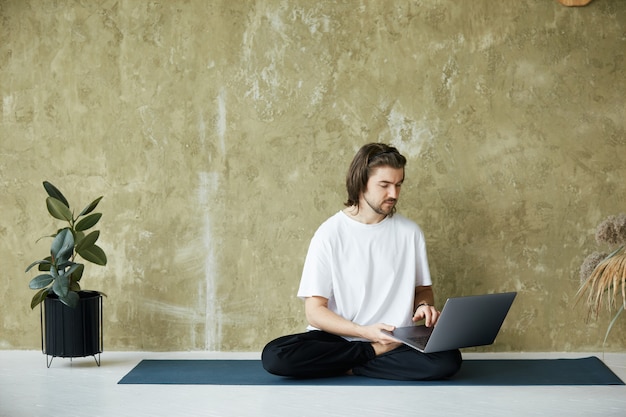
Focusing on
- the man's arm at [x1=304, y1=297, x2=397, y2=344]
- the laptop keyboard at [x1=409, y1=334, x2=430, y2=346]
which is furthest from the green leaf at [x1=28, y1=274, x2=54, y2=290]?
the laptop keyboard at [x1=409, y1=334, x2=430, y2=346]

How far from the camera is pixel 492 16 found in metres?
4.25

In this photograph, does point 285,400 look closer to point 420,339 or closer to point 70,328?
point 420,339

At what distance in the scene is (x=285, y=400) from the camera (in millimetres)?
3334

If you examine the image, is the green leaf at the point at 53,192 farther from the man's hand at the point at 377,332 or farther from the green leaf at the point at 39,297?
the man's hand at the point at 377,332

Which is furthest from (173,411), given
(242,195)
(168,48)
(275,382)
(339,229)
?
(168,48)

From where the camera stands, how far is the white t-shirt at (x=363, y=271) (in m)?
3.79

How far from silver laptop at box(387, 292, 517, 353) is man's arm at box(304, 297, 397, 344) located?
5 cm

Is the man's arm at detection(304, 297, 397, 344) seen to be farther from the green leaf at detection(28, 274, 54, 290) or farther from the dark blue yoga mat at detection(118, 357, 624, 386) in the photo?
the green leaf at detection(28, 274, 54, 290)

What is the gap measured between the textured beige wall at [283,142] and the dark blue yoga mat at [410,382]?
288mm

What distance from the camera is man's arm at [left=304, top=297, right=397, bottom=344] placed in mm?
3596

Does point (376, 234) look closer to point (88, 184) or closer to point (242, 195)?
point (242, 195)

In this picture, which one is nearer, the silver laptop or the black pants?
the silver laptop

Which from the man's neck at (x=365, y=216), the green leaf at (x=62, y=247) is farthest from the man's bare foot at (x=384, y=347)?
the green leaf at (x=62, y=247)

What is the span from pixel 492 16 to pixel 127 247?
223 centimetres
